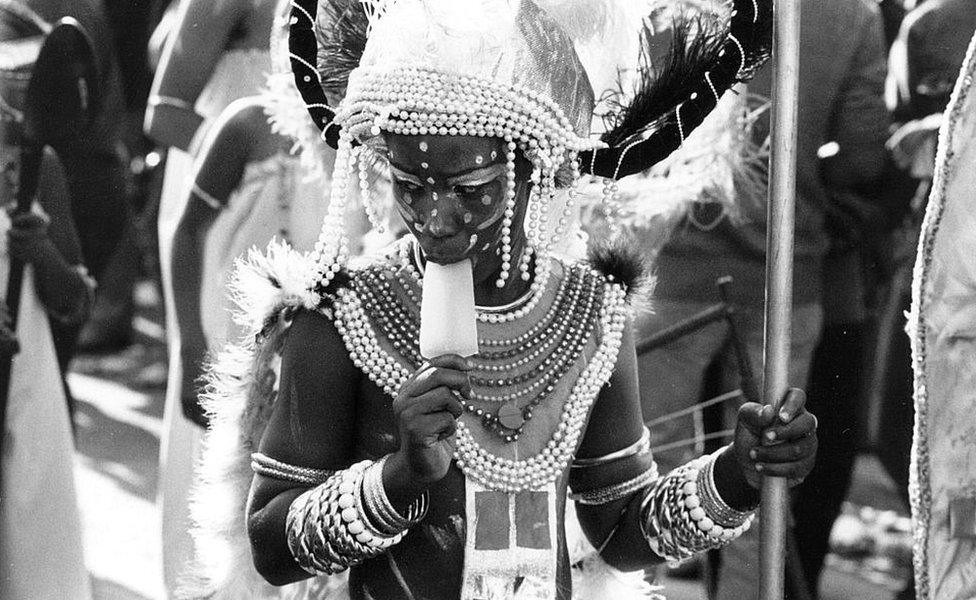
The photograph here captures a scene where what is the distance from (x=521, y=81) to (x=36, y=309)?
2053mm

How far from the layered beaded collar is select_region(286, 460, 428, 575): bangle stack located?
0.53 ft

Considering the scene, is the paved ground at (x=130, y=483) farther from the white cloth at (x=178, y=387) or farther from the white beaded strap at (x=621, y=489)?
the white beaded strap at (x=621, y=489)

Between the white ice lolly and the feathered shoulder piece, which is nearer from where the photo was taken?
the white ice lolly

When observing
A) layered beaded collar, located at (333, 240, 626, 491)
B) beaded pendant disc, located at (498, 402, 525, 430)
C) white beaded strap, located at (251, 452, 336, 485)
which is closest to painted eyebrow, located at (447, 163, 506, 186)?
layered beaded collar, located at (333, 240, 626, 491)

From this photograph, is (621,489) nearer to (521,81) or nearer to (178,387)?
(521,81)

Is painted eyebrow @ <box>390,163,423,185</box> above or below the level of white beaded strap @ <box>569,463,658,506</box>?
above

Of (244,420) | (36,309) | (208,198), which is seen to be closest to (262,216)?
(208,198)

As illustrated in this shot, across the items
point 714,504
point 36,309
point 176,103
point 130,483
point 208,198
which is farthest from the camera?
point 130,483

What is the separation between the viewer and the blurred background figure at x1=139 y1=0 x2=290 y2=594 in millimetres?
4305

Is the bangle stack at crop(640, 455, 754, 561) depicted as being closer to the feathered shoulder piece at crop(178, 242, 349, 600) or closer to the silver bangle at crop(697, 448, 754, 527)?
the silver bangle at crop(697, 448, 754, 527)

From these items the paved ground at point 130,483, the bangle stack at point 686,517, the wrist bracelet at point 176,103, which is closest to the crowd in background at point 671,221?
the wrist bracelet at point 176,103

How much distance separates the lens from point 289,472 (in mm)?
2244

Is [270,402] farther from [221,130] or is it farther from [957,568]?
[221,130]

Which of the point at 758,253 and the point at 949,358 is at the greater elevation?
the point at 949,358
